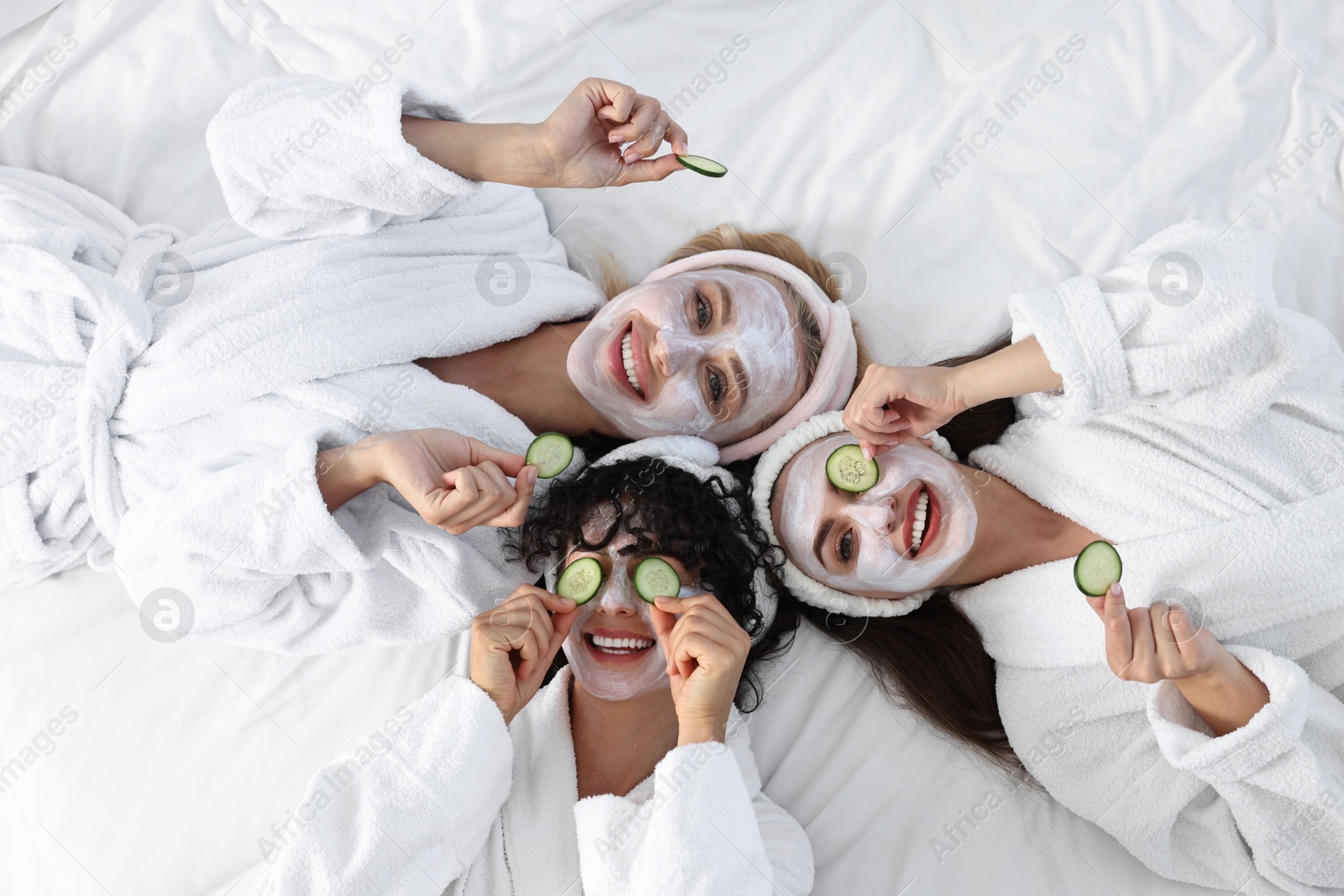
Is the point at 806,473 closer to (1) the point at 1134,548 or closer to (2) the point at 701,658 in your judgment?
(2) the point at 701,658

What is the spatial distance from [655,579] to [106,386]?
1302 millimetres

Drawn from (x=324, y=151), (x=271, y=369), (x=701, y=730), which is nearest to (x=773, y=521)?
(x=701, y=730)

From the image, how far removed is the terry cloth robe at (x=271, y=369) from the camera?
213cm

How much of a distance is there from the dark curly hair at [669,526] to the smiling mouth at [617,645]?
18 cm

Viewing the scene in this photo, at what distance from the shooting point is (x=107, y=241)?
93.4 inches

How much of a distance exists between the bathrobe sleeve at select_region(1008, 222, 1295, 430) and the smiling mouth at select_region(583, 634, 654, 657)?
0.96 meters

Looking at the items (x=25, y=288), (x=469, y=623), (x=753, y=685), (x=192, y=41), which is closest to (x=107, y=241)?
(x=25, y=288)

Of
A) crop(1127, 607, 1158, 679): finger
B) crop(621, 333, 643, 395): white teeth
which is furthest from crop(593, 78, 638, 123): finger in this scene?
crop(1127, 607, 1158, 679): finger

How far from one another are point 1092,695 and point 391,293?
183cm

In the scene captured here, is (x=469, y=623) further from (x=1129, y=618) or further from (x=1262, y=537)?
(x=1262, y=537)

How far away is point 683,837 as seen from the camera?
1777 mm

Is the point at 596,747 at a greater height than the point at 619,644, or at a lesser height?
lesser

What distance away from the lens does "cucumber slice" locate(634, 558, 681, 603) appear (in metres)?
1.90

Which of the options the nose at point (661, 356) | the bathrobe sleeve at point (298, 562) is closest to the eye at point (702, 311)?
the nose at point (661, 356)
